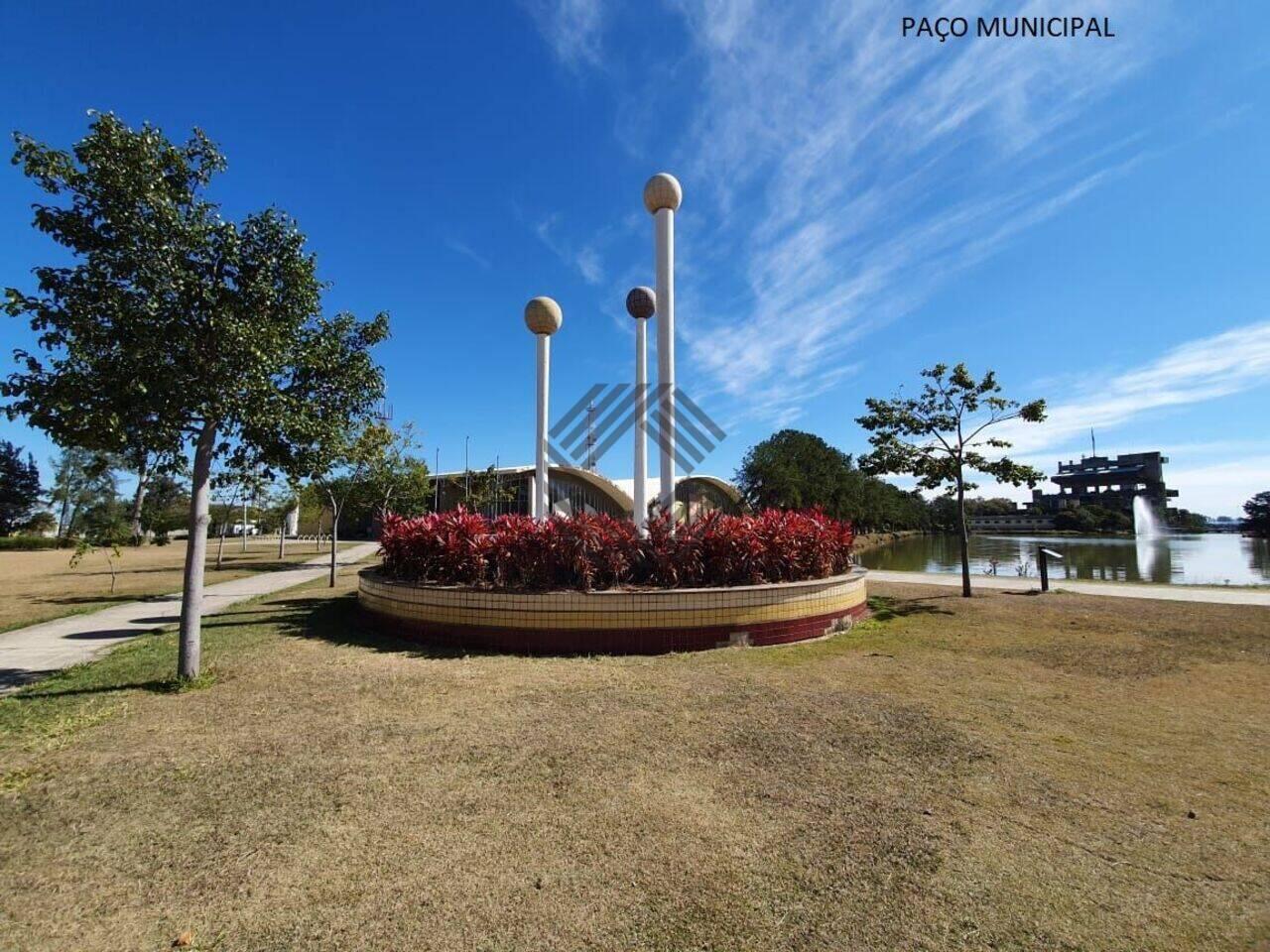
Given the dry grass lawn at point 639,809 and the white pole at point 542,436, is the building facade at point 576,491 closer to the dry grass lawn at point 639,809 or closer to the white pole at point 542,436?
the white pole at point 542,436

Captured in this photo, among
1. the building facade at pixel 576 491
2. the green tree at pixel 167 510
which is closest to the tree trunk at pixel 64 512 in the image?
the green tree at pixel 167 510

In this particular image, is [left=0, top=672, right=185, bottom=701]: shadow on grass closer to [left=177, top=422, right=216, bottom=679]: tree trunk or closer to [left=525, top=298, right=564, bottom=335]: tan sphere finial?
[left=177, top=422, right=216, bottom=679]: tree trunk

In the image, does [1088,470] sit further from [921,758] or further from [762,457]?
[921,758]

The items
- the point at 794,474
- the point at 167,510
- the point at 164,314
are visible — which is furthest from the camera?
the point at 794,474

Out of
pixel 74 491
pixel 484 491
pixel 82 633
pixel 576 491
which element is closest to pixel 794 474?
pixel 576 491

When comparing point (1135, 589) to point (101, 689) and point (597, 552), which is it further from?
point (101, 689)

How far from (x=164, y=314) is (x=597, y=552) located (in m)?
4.84

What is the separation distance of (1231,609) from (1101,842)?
31.2 ft

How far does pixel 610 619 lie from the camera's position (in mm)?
6910

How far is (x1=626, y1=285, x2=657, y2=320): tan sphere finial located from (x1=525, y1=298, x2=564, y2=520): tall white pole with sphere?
1580mm

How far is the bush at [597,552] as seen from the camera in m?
7.50

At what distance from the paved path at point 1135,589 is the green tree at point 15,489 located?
205 ft

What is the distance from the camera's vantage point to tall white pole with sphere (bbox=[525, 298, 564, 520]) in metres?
12.6

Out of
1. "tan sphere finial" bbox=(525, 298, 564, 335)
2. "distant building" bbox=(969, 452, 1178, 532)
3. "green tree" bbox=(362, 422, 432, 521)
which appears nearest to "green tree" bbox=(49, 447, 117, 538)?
"green tree" bbox=(362, 422, 432, 521)
